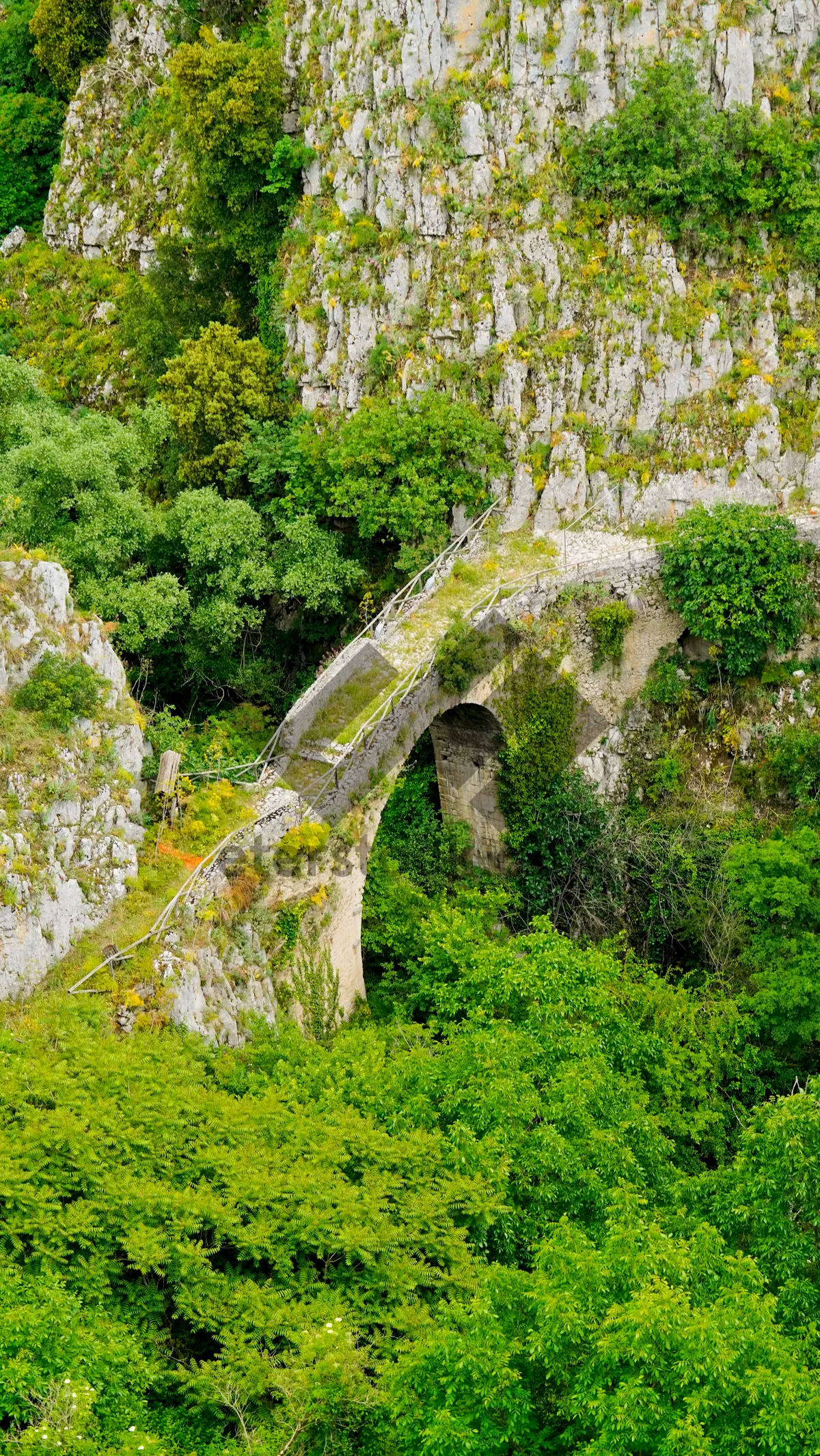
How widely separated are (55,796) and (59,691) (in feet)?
5.89

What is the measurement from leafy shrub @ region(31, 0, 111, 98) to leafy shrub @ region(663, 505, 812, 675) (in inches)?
940

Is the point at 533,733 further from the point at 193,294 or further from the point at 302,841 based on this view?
the point at 193,294

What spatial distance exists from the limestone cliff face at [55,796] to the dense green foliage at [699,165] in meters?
16.4

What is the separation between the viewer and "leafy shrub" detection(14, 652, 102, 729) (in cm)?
2445

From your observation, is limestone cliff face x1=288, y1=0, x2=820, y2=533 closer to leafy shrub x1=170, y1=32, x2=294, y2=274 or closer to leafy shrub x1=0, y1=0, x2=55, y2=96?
leafy shrub x1=170, y1=32, x2=294, y2=274

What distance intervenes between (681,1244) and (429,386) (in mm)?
21844

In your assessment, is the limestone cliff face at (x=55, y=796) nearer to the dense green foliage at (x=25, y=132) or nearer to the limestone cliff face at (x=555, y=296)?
the limestone cliff face at (x=555, y=296)

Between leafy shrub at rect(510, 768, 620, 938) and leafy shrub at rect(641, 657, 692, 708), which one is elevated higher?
leafy shrub at rect(641, 657, 692, 708)

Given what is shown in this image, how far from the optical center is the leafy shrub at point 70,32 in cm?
4316

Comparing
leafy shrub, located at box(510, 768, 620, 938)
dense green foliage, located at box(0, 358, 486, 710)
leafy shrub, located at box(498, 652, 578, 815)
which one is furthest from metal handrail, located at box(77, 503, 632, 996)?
leafy shrub, located at box(510, 768, 620, 938)

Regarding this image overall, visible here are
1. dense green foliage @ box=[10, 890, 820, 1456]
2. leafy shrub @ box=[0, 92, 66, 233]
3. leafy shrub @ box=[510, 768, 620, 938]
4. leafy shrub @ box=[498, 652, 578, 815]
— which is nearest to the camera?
dense green foliage @ box=[10, 890, 820, 1456]

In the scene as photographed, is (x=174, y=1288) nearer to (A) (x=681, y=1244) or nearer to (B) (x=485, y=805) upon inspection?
(A) (x=681, y=1244)

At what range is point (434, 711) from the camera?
99.3 ft

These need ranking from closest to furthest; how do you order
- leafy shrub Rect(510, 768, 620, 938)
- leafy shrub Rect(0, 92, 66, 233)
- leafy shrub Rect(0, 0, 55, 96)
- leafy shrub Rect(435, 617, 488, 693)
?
1. leafy shrub Rect(435, 617, 488, 693)
2. leafy shrub Rect(510, 768, 620, 938)
3. leafy shrub Rect(0, 92, 66, 233)
4. leafy shrub Rect(0, 0, 55, 96)
